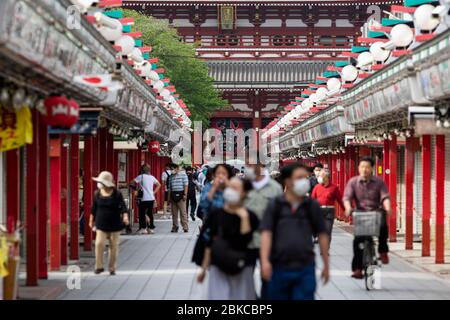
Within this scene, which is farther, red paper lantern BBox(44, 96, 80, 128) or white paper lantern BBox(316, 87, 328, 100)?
white paper lantern BBox(316, 87, 328, 100)

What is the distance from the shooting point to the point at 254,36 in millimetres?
86375

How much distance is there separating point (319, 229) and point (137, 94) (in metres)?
15.2

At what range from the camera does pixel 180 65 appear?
63.3m

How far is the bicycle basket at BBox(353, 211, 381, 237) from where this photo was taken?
16469mm

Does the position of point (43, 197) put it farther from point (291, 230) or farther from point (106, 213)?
point (291, 230)

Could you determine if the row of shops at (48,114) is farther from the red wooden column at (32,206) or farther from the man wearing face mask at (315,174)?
the man wearing face mask at (315,174)

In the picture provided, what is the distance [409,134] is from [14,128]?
12.0 metres

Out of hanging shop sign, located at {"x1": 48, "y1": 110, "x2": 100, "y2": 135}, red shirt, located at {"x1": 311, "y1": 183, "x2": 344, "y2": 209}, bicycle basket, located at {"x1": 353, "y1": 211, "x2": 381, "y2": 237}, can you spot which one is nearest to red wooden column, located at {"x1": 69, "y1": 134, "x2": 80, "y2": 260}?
hanging shop sign, located at {"x1": 48, "y1": 110, "x2": 100, "y2": 135}

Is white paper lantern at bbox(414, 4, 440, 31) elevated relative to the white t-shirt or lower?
elevated

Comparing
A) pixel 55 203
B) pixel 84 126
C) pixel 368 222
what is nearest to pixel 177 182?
pixel 55 203

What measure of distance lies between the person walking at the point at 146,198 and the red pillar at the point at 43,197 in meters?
10.9

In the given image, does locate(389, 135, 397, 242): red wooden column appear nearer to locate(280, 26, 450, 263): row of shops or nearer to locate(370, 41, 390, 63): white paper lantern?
locate(280, 26, 450, 263): row of shops

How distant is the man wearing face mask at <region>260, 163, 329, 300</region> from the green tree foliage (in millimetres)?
48122
